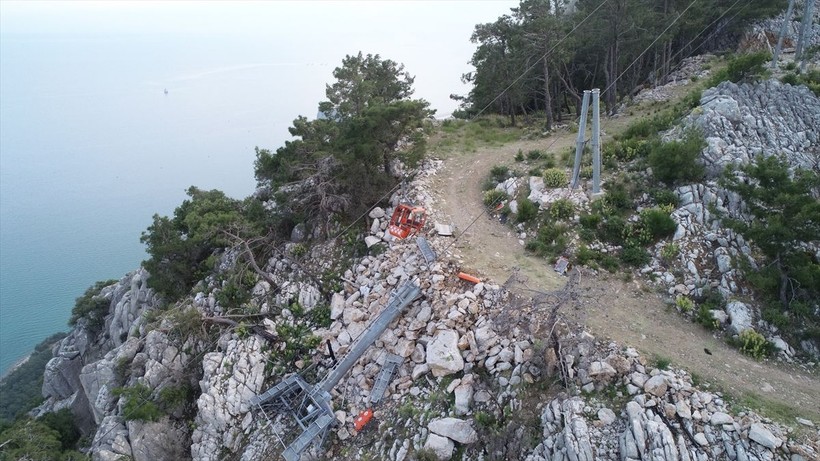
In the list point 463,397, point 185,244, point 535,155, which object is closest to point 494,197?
point 535,155

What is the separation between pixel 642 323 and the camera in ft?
43.4

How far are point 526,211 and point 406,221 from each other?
189 inches

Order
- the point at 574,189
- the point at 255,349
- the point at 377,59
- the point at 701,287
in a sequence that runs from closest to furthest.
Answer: the point at 701,287 → the point at 255,349 → the point at 574,189 → the point at 377,59

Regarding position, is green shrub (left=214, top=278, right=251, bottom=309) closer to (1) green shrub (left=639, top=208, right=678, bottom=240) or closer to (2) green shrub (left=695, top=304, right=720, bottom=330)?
(1) green shrub (left=639, top=208, right=678, bottom=240)

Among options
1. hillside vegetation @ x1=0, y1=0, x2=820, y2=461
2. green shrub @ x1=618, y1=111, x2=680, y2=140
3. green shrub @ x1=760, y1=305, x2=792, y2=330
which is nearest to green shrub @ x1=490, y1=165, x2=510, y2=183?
hillside vegetation @ x1=0, y1=0, x2=820, y2=461

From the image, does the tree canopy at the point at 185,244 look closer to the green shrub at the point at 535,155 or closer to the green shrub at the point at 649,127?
the green shrub at the point at 535,155

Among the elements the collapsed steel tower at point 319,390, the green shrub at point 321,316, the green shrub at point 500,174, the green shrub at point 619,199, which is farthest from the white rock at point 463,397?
the green shrub at point 500,174

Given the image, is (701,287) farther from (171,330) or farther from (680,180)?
(171,330)

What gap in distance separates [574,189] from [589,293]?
5.53m

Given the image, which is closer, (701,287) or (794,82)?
(701,287)

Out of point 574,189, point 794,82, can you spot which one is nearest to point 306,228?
point 574,189

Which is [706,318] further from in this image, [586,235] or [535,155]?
[535,155]

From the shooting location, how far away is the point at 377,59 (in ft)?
88.9

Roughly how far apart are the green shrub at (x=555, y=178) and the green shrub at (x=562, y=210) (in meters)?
1.53
